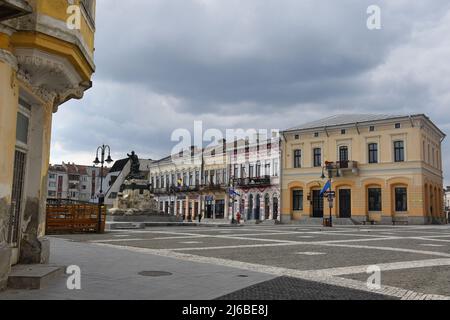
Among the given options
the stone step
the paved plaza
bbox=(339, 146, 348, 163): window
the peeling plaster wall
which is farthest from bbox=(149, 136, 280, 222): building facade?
the peeling plaster wall

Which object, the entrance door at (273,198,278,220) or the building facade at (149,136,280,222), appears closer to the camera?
the entrance door at (273,198,278,220)

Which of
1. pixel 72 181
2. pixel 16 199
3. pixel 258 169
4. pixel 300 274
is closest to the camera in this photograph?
pixel 16 199

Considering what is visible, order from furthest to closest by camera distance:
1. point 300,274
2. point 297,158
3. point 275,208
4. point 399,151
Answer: point 275,208
point 297,158
point 399,151
point 300,274

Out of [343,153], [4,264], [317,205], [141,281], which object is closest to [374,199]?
[343,153]

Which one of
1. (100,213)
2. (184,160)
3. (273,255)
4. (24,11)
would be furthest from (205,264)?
(184,160)

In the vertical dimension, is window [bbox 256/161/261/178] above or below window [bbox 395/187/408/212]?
above

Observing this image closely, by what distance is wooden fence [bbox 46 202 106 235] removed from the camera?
23.0 meters

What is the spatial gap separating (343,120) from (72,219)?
114 ft

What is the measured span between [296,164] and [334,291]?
44.8 metres

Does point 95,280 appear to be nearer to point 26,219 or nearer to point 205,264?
point 26,219

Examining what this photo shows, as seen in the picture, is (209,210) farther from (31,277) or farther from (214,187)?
(31,277)

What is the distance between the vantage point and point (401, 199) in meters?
43.9

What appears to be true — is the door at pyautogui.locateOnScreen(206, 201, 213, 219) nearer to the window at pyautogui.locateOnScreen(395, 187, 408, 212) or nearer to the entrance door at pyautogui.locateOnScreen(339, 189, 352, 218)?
the entrance door at pyautogui.locateOnScreen(339, 189, 352, 218)

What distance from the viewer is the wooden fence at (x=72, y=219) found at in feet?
75.6
